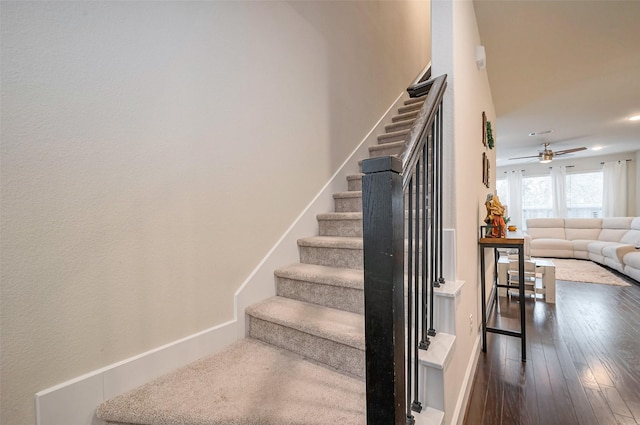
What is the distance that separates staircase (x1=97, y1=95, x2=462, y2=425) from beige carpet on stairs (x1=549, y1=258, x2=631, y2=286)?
5071mm

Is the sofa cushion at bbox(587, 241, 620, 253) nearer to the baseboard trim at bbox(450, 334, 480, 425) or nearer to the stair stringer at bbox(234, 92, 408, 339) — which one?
the baseboard trim at bbox(450, 334, 480, 425)

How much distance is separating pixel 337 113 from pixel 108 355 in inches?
89.3

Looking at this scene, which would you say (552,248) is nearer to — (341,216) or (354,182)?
(354,182)

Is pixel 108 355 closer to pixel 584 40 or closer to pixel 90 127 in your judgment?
pixel 90 127

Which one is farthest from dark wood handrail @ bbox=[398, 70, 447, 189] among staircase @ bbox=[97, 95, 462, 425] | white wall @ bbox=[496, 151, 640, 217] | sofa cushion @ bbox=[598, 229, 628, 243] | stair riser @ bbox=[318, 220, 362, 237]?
white wall @ bbox=[496, 151, 640, 217]

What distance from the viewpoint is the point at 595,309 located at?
3.27m

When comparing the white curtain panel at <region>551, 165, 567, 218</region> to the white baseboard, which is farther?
the white curtain panel at <region>551, 165, 567, 218</region>

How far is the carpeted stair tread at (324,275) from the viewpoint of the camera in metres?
1.54

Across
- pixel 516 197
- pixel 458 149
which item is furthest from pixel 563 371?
pixel 516 197

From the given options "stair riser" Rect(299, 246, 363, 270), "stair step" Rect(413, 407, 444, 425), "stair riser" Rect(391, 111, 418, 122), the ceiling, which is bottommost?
"stair step" Rect(413, 407, 444, 425)

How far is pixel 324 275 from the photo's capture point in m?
1.66

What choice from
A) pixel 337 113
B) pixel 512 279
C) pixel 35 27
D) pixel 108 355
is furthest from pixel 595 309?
pixel 35 27

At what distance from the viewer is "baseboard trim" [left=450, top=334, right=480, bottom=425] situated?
1.44 metres

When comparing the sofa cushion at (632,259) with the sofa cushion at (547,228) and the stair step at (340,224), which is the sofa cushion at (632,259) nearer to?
the sofa cushion at (547,228)
